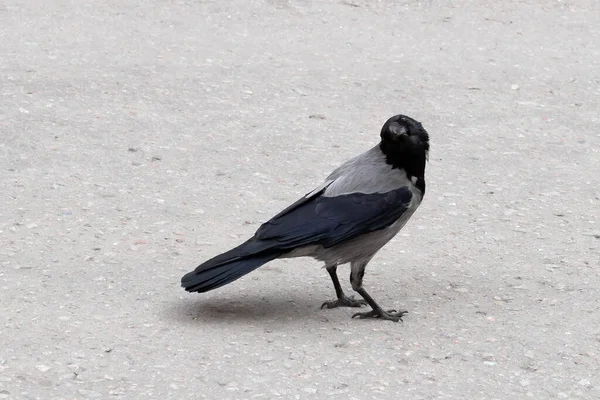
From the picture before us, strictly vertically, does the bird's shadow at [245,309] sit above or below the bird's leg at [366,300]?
below

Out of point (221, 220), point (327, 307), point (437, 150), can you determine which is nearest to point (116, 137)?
point (221, 220)

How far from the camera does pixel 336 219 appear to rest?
488cm

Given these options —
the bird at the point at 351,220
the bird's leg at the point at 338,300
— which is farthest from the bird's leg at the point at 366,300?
the bird's leg at the point at 338,300

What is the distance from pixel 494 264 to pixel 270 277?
1.11m

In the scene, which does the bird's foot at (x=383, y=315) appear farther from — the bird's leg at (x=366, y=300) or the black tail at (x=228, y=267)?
the black tail at (x=228, y=267)

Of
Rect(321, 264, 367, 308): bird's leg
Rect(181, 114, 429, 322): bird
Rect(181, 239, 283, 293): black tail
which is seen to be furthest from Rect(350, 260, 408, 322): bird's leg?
Rect(181, 239, 283, 293): black tail

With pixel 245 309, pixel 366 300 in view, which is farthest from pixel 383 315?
pixel 245 309

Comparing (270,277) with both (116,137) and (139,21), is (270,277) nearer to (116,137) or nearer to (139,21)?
(116,137)

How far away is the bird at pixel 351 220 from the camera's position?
484 cm

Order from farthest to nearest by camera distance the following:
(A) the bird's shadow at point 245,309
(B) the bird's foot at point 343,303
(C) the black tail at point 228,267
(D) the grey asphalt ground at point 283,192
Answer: (B) the bird's foot at point 343,303 → (A) the bird's shadow at point 245,309 → (C) the black tail at point 228,267 → (D) the grey asphalt ground at point 283,192

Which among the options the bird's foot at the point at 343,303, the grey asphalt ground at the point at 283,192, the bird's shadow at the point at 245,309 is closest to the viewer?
the grey asphalt ground at the point at 283,192

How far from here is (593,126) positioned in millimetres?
7668

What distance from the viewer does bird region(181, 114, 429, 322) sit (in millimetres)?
4844

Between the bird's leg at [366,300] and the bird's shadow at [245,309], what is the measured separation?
18 centimetres
